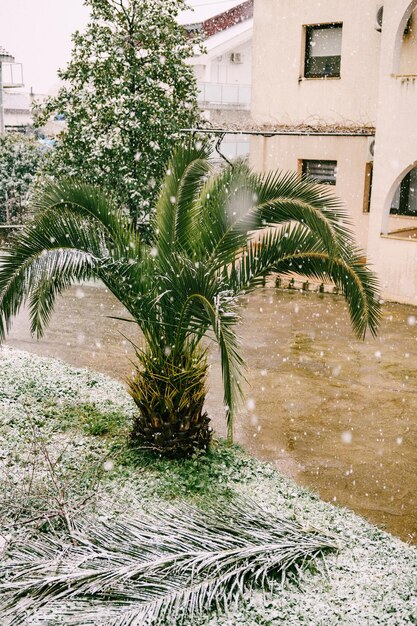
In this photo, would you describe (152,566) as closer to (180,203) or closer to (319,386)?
(180,203)

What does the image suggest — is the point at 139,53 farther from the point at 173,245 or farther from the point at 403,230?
the point at 173,245

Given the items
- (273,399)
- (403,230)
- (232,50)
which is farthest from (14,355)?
(232,50)

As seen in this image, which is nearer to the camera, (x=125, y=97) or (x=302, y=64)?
(x=125, y=97)

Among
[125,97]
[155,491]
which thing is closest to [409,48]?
[125,97]

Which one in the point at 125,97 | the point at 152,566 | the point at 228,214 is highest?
the point at 125,97

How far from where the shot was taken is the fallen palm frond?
4.42m

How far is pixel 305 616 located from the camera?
4.55 meters

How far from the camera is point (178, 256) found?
6.41 m

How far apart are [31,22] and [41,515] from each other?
6362cm

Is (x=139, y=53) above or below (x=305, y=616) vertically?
above

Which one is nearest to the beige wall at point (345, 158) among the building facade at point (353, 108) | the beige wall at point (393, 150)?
the building facade at point (353, 108)

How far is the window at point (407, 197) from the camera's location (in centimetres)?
1645

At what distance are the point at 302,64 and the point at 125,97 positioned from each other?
548cm

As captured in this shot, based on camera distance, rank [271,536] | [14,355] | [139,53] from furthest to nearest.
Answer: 1. [139,53]
2. [14,355]
3. [271,536]
